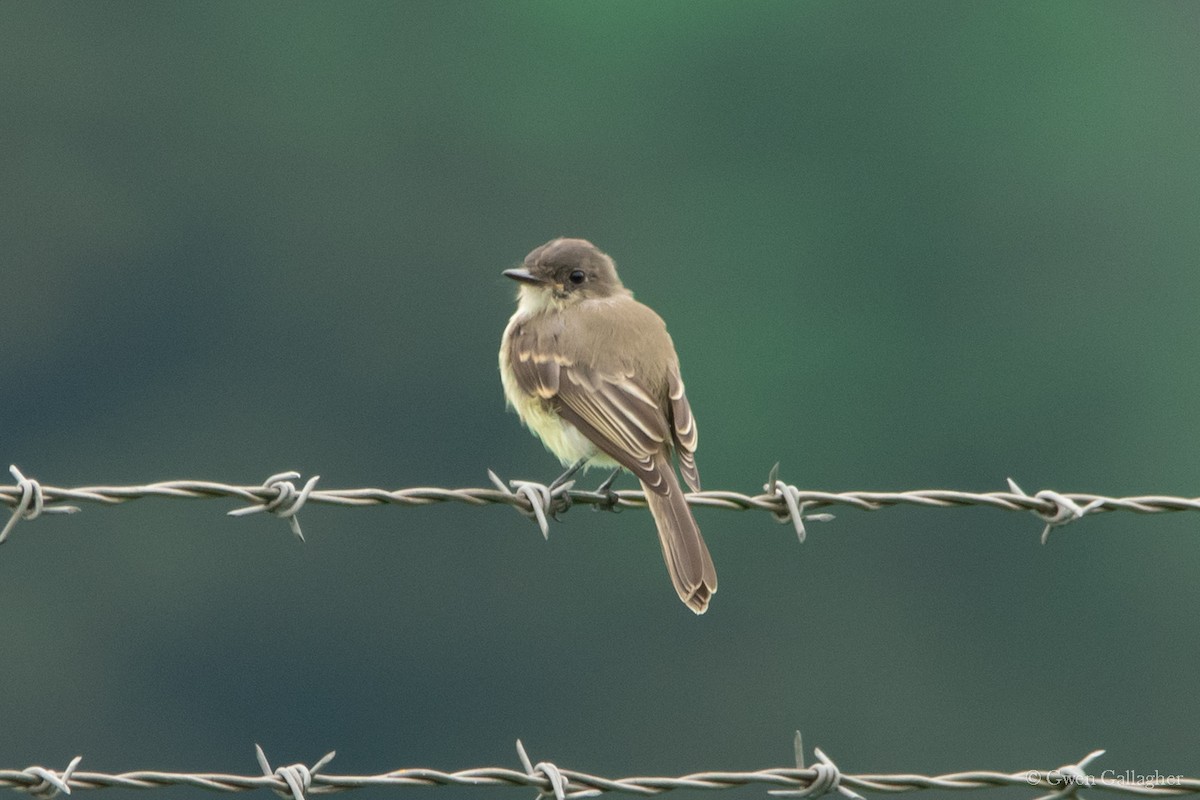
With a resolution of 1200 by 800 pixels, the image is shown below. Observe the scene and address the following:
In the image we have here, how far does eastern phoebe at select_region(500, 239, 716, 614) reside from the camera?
6.46 metres

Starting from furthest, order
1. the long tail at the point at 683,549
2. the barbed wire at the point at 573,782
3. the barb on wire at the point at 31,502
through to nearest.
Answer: the long tail at the point at 683,549
the barb on wire at the point at 31,502
the barbed wire at the point at 573,782

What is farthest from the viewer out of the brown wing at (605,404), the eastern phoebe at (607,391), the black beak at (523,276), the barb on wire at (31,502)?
the black beak at (523,276)

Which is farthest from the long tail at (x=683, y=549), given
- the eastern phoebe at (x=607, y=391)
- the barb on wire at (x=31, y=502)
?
the barb on wire at (x=31, y=502)

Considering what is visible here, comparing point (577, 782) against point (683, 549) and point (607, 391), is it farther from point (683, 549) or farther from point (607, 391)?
point (607, 391)

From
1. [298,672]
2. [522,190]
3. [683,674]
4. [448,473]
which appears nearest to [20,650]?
[298,672]

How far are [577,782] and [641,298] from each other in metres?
33.2

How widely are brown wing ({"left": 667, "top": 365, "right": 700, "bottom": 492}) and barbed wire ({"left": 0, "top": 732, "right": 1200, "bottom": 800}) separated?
2.08 metres

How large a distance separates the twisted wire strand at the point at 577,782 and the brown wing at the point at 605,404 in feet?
6.70

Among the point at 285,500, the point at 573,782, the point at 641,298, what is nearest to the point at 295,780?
the point at 573,782

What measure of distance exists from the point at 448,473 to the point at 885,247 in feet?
37.3

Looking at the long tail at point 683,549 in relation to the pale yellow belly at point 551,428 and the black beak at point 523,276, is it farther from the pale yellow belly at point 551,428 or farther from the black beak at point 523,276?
the black beak at point 523,276

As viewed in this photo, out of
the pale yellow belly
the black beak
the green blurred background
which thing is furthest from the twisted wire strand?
the green blurred background

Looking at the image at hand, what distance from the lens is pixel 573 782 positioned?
4.59 m

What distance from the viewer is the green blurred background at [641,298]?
33.3 m
